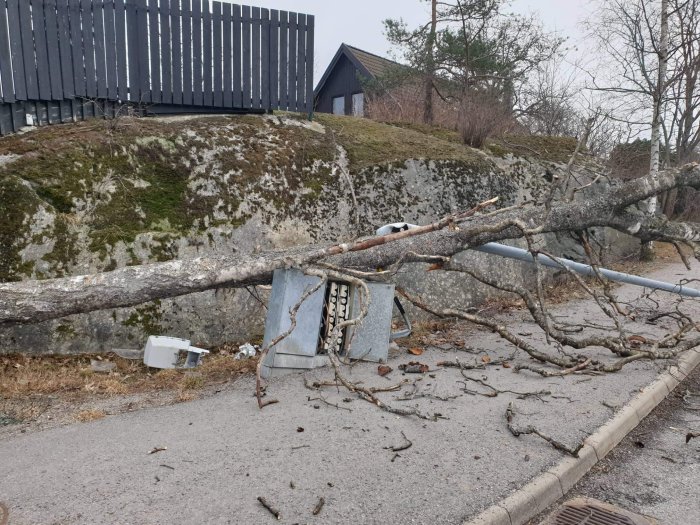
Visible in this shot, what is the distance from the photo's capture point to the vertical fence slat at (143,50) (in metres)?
7.54

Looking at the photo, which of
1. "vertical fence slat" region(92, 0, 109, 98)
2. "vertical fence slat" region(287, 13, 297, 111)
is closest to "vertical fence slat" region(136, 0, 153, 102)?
"vertical fence slat" region(92, 0, 109, 98)

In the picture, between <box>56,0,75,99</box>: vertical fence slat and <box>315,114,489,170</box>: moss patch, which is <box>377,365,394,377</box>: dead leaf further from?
<box>56,0,75,99</box>: vertical fence slat

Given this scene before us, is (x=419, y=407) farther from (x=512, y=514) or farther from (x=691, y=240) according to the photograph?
(x=691, y=240)

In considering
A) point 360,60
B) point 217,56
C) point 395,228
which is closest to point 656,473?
point 395,228

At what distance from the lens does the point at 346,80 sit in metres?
27.4

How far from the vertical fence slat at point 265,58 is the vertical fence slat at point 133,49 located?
6.04 ft

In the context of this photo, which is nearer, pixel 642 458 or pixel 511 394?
pixel 642 458

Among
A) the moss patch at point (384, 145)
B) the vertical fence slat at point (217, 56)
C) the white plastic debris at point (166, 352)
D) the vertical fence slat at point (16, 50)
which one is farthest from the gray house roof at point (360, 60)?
the white plastic debris at point (166, 352)

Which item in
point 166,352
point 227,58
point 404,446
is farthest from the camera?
point 227,58

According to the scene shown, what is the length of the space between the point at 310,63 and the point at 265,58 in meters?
0.78

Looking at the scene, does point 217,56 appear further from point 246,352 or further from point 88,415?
point 88,415

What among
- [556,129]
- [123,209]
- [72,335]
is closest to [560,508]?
[72,335]

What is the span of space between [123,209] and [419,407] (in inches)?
162

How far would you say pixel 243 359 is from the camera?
586 cm
